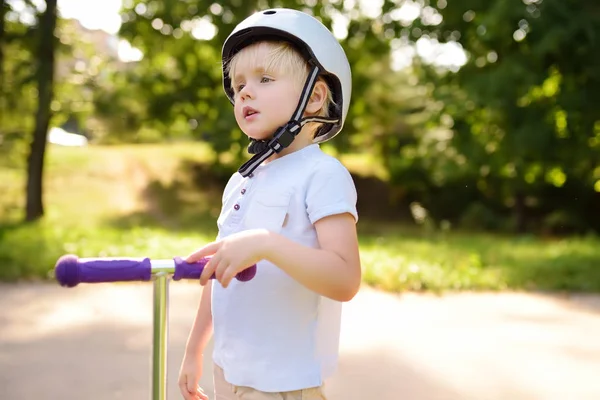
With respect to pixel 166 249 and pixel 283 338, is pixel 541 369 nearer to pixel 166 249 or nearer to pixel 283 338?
pixel 283 338

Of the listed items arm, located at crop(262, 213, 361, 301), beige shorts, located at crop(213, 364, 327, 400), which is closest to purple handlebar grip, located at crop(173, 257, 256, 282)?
arm, located at crop(262, 213, 361, 301)

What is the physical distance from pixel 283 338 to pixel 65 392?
8.12 feet

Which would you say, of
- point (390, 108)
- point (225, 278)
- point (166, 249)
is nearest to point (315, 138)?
point (225, 278)

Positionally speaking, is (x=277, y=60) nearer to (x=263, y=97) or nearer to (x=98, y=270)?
(x=263, y=97)

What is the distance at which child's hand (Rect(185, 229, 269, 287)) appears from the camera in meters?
1.25

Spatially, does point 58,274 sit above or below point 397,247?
above

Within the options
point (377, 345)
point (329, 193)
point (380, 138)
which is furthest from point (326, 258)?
point (380, 138)

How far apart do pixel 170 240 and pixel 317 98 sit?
6.71 meters

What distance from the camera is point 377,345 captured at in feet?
15.8

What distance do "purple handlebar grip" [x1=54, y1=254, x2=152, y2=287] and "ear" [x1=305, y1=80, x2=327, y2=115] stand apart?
66 cm

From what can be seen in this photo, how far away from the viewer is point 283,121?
1686 millimetres

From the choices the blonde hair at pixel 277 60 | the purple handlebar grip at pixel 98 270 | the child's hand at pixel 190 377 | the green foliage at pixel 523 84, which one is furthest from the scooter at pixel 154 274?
the green foliage at pixel 523 84

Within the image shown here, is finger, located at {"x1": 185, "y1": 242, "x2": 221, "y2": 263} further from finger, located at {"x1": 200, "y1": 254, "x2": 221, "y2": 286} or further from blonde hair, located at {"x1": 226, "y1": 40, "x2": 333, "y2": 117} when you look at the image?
blonde hair, located at {"x1": 226, "y1": 40, "x2": 333, "y2": 117}

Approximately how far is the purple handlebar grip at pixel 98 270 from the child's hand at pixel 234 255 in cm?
12
